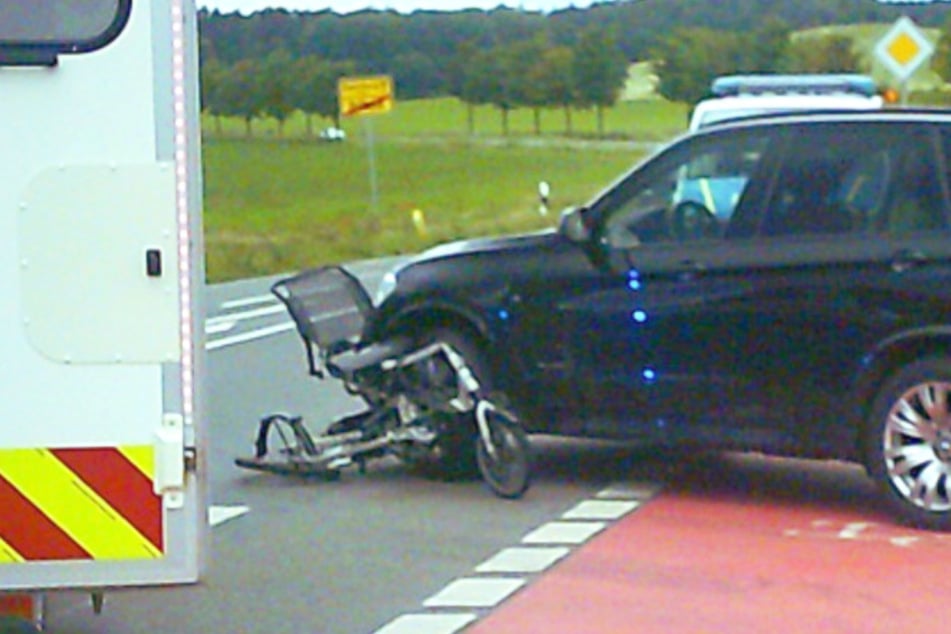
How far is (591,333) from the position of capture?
10820mm

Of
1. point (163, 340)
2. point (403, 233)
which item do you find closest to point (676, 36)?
point (403, 233)

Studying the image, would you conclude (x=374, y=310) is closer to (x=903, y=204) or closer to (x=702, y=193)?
(x=702, y=193)

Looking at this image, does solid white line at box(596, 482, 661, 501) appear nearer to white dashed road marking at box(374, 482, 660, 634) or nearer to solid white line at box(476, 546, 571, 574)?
white dashed road marking at box(374, 482, 660, 634)

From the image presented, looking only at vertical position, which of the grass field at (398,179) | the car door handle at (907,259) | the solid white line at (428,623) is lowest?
the grass field at (398,179)

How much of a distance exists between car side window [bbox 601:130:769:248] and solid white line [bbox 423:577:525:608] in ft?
7.66

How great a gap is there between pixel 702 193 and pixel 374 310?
6.71ft

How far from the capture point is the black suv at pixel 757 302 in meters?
9.97

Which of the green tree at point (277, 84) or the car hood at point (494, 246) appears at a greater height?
the car hood at point (494, 246)

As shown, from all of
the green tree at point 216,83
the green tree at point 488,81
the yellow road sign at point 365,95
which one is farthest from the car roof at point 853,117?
the green tree at point 488,81

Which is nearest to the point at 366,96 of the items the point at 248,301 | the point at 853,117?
the point at 248,301

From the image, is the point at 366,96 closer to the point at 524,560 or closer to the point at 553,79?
the point at 553,79

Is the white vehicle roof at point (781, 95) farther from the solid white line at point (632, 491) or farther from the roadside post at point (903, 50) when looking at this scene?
the solid white line at point (632, 491)

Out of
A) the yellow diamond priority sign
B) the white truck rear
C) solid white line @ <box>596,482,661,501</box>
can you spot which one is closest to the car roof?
solid white line @ <box>596,482,661,501</box>

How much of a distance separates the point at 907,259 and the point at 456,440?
259 centimetres
